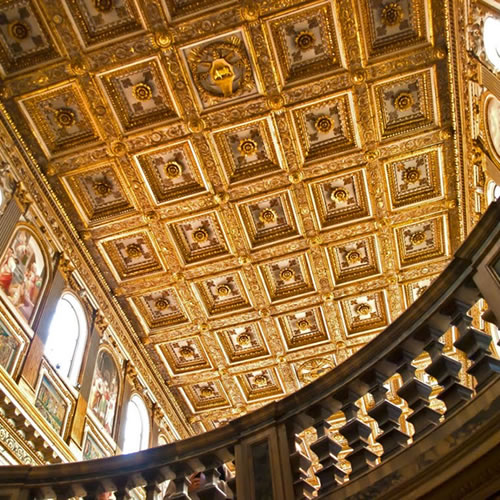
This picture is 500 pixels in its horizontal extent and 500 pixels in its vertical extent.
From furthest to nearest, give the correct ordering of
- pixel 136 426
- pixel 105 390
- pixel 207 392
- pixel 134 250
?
pixel 207 392
pixel 136 426
pixel 134 250
pixel 105 390

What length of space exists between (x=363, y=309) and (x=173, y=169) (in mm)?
7054

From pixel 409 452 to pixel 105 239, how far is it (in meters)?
11.9

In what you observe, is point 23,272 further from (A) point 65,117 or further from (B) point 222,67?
(B) point 222,67

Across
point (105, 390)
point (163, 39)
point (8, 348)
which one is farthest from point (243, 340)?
point (163, 39)

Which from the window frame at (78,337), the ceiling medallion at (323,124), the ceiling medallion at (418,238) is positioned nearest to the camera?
the ceiling medallion at (323,124)

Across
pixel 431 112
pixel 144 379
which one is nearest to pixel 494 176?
pixel 431 112

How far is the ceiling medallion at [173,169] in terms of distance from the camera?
13.8 m

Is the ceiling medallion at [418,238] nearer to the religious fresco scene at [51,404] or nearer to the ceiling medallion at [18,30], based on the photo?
the religious fresco scene at [51,404]

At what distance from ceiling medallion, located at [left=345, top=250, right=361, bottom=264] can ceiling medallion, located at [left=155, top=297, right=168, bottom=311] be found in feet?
16.9

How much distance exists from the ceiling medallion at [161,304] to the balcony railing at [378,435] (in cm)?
1088

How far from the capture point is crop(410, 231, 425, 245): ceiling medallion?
1559cm

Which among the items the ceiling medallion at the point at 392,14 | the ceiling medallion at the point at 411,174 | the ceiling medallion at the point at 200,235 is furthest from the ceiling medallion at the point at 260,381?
the ceiling medallion at the point at 392,14

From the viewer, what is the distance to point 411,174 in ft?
47.2

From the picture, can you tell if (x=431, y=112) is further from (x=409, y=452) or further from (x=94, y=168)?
(x=409, y=452)
